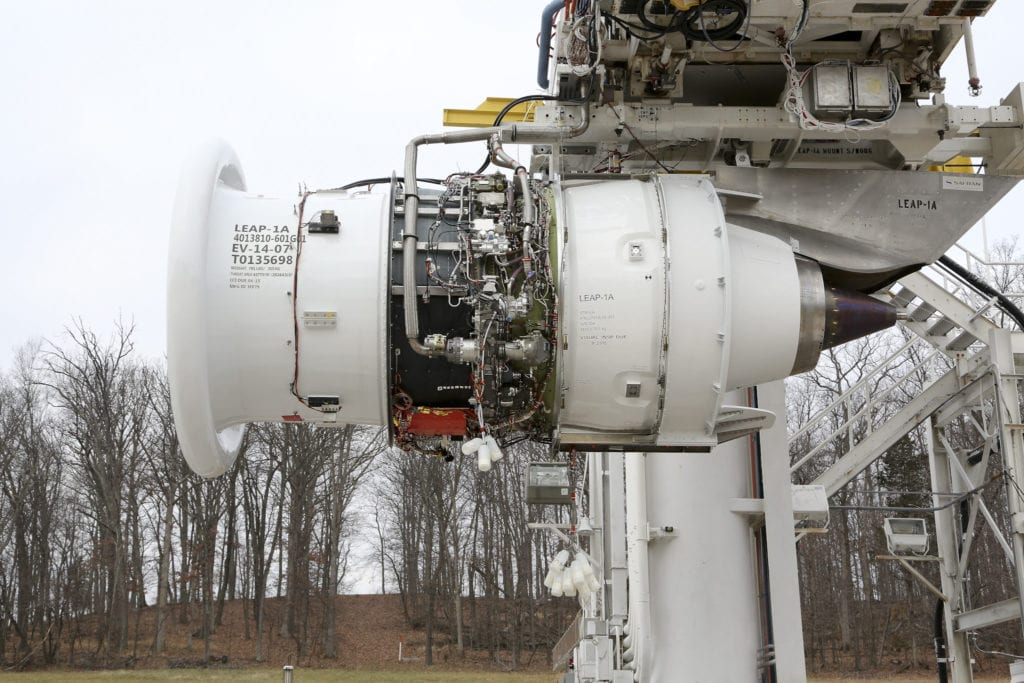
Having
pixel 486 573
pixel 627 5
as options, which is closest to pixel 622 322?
pixel 627 5

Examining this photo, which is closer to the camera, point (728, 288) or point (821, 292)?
point (728, 288)

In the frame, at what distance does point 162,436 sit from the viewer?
33938mm

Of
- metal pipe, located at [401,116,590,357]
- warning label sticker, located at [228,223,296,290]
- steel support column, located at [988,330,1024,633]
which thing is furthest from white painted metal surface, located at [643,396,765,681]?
steel support column, located at [988,330,1024,633]

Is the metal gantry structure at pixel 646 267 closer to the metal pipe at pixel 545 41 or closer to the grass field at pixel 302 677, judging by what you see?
the metal pipe at pixel 545 41

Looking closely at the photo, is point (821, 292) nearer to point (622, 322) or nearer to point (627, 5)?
point (622, 322)

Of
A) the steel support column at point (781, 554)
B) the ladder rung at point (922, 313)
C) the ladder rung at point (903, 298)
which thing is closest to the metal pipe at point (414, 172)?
the steel support column at point (781, 554)

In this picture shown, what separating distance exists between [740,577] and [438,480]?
91.5ft

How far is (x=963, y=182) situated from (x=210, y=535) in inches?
1178

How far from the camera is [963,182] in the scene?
22.6 feet

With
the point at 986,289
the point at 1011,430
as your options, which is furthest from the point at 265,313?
the point at 986,289

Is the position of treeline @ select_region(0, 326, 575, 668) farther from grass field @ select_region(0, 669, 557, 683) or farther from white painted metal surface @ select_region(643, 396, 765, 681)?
white painted metal surface @ select_region(643, 396, 765, 681)

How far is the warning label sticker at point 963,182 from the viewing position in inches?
270

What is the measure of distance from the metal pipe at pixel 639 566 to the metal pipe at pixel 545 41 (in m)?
3.21

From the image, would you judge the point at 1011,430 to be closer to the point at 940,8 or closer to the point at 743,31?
the point at 940,8
